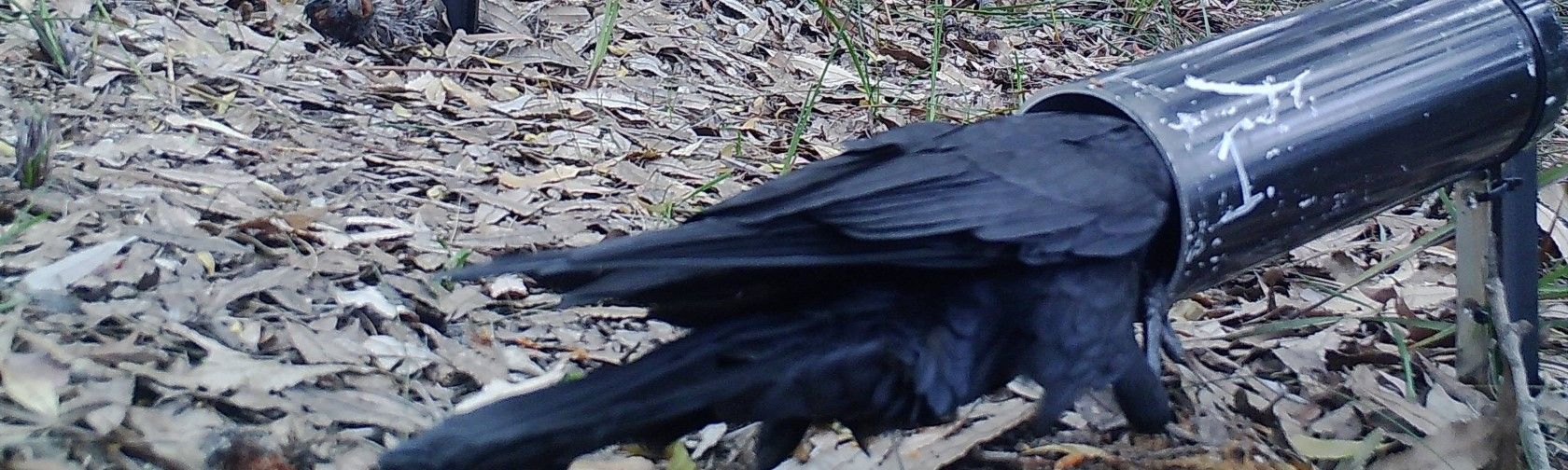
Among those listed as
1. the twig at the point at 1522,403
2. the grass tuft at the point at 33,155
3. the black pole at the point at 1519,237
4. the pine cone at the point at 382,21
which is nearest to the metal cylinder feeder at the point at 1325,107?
the black pole at the point at 1519,237

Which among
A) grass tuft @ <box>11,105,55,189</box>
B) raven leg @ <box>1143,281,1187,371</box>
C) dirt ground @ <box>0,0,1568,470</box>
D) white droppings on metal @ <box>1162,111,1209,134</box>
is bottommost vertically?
dirt ground @ <box>0,0,1568,470</box>

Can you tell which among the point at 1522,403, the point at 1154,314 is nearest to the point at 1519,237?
the point at 1522,403

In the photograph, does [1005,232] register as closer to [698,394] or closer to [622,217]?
[698,394]

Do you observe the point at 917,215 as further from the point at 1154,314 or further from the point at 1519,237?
the point at 1519,237

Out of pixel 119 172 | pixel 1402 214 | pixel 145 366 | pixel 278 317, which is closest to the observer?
pixel 145 366

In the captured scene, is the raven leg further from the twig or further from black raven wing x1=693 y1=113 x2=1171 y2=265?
the twig

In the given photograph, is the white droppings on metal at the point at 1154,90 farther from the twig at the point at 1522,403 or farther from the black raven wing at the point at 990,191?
the twig at the point at 1522,403

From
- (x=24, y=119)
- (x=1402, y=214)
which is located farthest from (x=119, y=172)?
(x=1402, y=214)

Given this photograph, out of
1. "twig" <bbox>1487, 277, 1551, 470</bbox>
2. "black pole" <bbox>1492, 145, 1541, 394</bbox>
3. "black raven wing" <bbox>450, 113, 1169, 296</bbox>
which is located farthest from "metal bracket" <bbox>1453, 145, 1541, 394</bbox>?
"black raven wing" <bbox>450, 113, 1169, 296</bbox>
